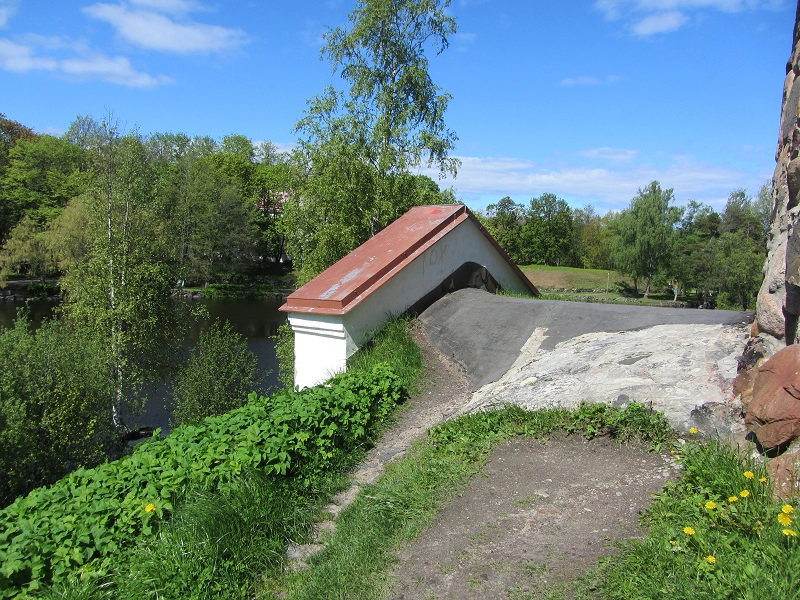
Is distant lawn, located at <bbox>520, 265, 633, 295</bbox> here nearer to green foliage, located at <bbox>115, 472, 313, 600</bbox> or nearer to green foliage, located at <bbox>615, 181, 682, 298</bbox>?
green foliage, located at <bbox>615, 181, 682, 298</bbox>

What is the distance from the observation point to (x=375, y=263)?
726 cm

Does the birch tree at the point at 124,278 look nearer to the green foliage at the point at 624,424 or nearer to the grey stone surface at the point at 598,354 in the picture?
the grey stone surface at the point at 598,354

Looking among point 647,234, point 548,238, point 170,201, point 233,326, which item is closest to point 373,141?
point 233,326

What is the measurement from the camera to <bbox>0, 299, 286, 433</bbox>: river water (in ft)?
64.0

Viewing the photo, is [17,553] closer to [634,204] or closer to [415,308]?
[415,308]

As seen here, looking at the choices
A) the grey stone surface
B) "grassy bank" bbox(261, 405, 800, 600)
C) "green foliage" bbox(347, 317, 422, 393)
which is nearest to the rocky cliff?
the grey stone surface

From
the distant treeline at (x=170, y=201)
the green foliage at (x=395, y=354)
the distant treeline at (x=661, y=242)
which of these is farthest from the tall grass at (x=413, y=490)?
the distant treeline at (x=661, y=242)

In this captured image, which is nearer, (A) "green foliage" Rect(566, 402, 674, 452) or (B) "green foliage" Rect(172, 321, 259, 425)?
(A) "green foliage" Rect(566, 402, 674, 452)

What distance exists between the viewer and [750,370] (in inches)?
151

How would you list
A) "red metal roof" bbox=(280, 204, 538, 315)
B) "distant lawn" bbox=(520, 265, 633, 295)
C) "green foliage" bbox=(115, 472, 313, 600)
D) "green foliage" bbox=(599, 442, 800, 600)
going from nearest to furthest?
"green foliage" bbox=(599, 442, 800, 600), "green foliage" bbox=(115, 472, 313, 600), "red metal roof" bbox=(280, 204, 538, 315), "distant lawn" bbox=(520, 265, 633, 295)

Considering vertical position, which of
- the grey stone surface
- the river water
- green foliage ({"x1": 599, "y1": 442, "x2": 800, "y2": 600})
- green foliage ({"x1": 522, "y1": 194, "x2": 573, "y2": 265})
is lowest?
the river water

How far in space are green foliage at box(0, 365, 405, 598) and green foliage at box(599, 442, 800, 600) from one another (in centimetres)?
229

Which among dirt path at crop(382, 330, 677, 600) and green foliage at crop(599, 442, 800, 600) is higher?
green foliage at crop(599, 442, 800, 600)

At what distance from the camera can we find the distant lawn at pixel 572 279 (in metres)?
57.2
